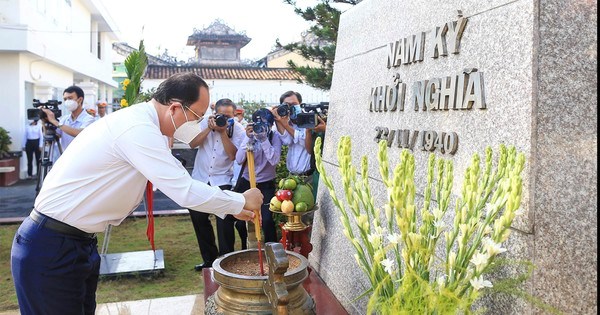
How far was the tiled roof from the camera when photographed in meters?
20.9

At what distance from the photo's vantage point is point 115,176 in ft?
7.80

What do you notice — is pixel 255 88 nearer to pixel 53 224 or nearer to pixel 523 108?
pixel 53 224

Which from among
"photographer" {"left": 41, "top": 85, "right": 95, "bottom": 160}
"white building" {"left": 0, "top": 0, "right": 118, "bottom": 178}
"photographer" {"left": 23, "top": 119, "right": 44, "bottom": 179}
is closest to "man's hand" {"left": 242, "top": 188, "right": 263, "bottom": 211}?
"photographer" {"left": 41, "top": 85, "right": 95, "bottom": 160}

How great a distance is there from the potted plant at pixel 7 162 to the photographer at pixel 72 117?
16.7 feet

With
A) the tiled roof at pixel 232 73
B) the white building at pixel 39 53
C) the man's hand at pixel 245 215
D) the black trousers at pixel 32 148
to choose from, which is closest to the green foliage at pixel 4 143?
the black trousers at pixel 32 148

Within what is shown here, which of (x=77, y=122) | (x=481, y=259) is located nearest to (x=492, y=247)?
(x=481, y=259)

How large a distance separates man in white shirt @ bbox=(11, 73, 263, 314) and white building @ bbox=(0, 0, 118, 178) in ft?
35.0

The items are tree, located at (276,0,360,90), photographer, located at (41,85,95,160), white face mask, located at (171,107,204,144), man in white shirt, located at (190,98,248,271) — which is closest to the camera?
white face mask, located at (171,107,204,144)

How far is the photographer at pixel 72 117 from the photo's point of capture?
6012 millimetres

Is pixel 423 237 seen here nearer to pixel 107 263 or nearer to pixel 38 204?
pixel 38 204

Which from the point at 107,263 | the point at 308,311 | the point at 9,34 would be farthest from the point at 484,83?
the point at 9,34

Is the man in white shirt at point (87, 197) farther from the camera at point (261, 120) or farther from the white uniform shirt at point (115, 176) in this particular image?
the camera at point (261, 120)

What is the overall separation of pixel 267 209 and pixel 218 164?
0.64 metres

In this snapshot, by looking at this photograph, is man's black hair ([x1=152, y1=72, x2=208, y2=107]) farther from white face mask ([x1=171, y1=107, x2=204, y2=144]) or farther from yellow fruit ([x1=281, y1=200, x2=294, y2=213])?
yellow fruit ([x1=281, y1=200, x2=294, y2=213])
